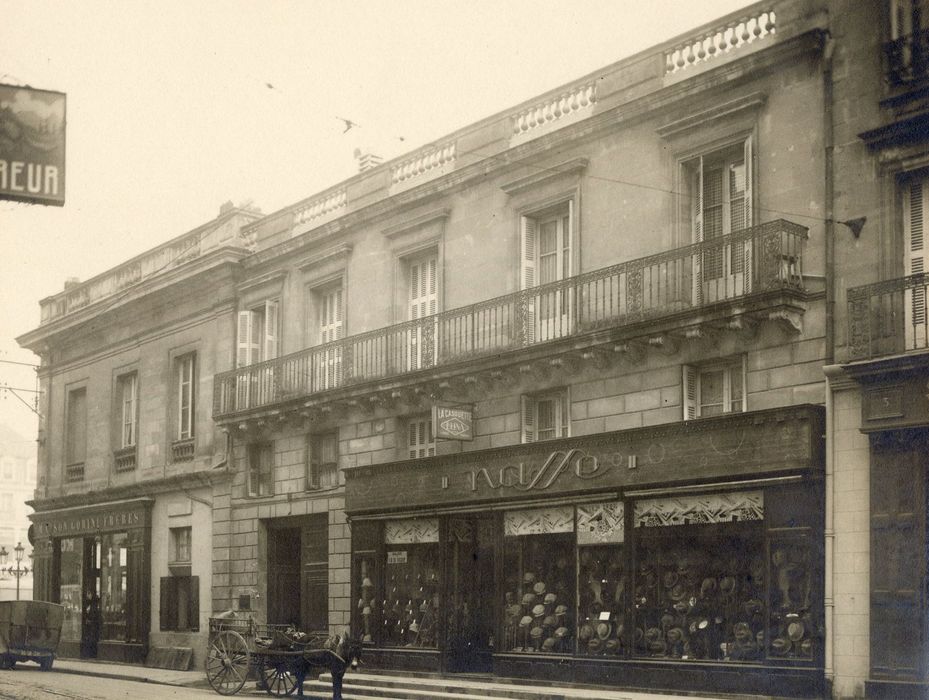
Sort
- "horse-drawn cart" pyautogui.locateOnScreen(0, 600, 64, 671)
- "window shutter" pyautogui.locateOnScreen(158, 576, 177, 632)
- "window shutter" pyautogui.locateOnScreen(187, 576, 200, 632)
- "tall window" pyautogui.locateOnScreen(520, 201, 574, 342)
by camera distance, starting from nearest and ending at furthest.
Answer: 1. "tall window" pyautogui.locateOnScreen(520, 201, 574, 342)
2. "horse-drawn cart" pyautogui.locateOnScreen(0, 600, 64, 671)
3. "window shutter" pyautogui.locateOnScreen(187, 576, 200, 632)
4. "window shutter" pyautogui.locateOnScreen(158, 576, 177, 632)

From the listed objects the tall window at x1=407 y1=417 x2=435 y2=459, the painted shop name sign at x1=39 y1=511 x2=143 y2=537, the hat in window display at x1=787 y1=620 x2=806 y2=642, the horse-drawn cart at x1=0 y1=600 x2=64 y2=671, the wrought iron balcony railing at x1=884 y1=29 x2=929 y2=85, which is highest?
the wrought iron balcony railing at x1=884 y1=29 x2=929 y2=85

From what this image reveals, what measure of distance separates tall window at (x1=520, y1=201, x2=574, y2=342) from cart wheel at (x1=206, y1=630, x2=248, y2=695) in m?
6.84

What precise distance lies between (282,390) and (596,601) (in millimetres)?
9316

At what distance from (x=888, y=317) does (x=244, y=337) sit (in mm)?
15429

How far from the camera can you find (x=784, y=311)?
53.3 feet

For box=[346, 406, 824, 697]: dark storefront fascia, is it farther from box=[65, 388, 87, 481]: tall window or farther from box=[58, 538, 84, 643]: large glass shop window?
box=[65, 388, 87, 481]: tall window

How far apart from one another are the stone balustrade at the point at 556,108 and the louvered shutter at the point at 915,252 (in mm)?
6184

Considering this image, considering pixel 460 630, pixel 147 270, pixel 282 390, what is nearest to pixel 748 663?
pixel 460 630

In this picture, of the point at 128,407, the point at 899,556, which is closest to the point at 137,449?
the point at 128,407

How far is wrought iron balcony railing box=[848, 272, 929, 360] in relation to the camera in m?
15.0

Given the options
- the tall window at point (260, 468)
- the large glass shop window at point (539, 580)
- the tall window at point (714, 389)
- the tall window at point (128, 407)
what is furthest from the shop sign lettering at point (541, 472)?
the tall window at point (128, 407)

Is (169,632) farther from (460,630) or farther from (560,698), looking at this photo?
(560,698)

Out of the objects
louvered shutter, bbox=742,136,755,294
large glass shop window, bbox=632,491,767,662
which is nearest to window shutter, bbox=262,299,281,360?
large glass shop window, bbox=632,491,767,662

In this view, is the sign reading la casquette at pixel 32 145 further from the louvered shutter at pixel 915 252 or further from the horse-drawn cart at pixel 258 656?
the louvered shutter at pixel 915 252
